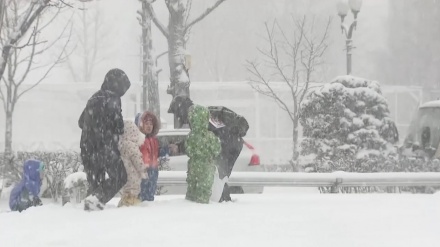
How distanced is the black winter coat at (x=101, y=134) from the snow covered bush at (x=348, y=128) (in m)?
6.68

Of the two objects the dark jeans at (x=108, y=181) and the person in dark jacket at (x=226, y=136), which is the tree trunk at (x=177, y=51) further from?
the dark jeans at (x=108, y=181)

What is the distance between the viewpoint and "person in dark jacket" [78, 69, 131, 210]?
6.15m

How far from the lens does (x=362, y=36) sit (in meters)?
57.6

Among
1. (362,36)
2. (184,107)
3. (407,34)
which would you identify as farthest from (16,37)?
(362,36)

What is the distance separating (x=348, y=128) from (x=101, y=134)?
7190 mm

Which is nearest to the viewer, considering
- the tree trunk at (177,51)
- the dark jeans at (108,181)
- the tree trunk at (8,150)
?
the dark jeans at (108,181)

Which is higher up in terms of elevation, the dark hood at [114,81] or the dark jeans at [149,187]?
the dark hood at [114,81]

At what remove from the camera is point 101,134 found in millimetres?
6160

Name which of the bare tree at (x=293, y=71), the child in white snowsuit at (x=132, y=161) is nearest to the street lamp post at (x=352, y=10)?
the bare tree at (x=293, y=71)

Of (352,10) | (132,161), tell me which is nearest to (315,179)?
(132,161)

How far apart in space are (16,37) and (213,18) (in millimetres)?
40921

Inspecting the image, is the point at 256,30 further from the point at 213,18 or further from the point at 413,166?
the point at 413,166

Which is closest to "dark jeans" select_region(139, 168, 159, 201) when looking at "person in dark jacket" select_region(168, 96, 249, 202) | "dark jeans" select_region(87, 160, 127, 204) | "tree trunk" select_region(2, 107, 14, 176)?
"person in dark jacket" select_region(168, 96, 249, 202)

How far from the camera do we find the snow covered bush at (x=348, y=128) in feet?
39.5
